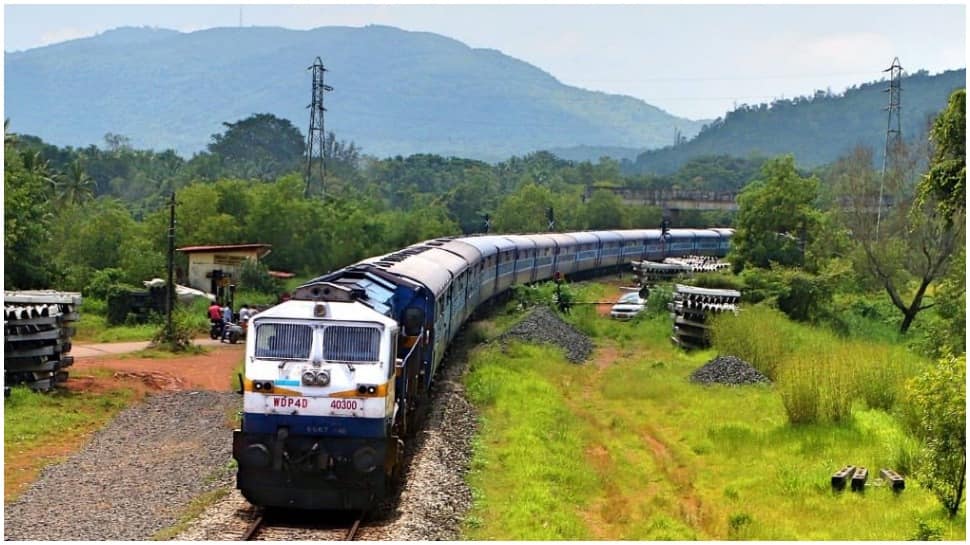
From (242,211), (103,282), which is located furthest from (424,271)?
(242,211)

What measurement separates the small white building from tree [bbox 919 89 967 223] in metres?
35.4

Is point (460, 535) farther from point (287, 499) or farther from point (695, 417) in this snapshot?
point (695, 417)

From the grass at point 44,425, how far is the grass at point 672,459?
798 centimetres

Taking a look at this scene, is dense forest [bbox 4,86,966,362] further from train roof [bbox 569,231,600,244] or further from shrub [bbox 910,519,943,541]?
train roof [bbox 569,231,600,244]

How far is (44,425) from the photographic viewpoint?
23.6 m

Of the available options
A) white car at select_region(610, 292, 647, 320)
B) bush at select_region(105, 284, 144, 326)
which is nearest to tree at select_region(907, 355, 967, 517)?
white car at select_region(610, 292, 647, 320)

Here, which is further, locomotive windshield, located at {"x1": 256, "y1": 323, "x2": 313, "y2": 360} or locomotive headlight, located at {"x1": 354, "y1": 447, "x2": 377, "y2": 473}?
locomotive windshield, located at {"x1": 256, "y1": 323, "x2": 313, "y2": 360}

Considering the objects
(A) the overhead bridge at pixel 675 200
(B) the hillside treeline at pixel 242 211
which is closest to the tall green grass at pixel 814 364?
(B) the hillside treeline at pixel 242 211

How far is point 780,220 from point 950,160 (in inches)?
1124

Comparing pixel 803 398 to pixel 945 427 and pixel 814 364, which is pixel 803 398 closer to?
pixel 814 364

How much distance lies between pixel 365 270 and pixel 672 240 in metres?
58.0

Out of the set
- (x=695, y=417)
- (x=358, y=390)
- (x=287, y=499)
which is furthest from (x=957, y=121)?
(x=287, y=499)

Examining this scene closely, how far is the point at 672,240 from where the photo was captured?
3012 inches

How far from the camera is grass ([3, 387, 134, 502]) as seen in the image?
2009cm
